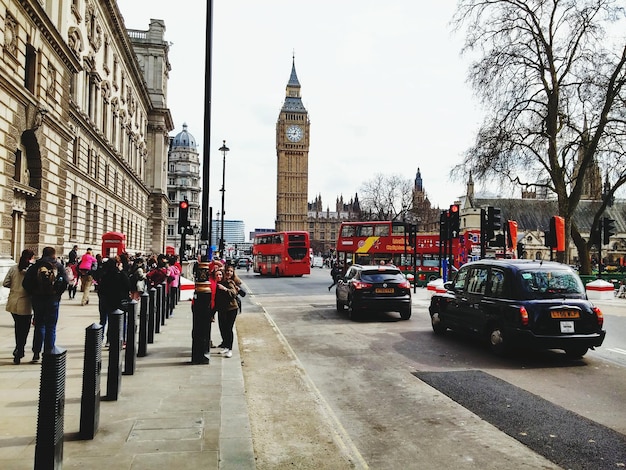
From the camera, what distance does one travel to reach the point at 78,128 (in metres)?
30.4

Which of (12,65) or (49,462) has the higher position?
(12,65)

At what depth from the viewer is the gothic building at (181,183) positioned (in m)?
110

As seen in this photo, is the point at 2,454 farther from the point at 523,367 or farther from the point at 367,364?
the point at 523,367

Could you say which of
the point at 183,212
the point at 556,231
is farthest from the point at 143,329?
the point at 556,231

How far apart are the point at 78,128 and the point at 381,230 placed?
1887 centimetres

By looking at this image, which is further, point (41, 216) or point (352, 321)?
point (41, 216)

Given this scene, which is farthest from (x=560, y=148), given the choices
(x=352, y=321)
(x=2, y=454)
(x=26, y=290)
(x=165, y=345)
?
(x=2, y=454)

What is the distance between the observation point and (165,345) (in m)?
9.46

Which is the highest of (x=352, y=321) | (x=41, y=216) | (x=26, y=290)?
(x=41, y=216)

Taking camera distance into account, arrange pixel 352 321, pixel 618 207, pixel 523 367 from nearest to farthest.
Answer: pixel 523 367, pixel 352 321, pixel 618 207

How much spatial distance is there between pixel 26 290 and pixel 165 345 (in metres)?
2.64

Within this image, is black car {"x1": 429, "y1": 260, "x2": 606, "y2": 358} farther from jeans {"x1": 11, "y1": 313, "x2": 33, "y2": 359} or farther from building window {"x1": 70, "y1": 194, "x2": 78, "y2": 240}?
building window {"x1": 70, "y1": 194, "x2": 78, "y2": 240}

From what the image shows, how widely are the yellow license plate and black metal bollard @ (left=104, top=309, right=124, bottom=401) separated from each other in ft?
20.5

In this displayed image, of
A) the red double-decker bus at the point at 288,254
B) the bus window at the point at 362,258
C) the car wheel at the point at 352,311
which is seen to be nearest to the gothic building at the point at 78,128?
the car wheel at the point at 352,311
